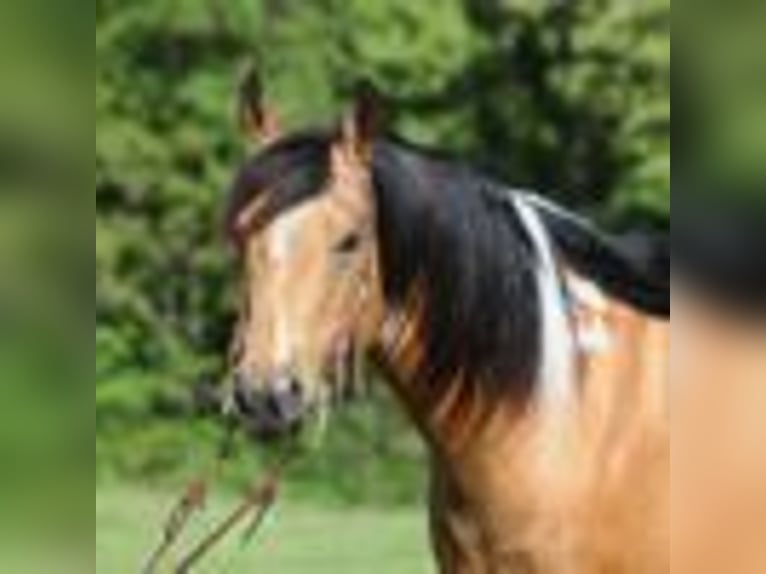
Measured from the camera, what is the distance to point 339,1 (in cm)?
1227

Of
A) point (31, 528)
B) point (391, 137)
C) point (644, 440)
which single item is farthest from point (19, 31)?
point (391, 137)

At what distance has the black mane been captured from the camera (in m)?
2.72

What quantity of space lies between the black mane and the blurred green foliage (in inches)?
A: 310

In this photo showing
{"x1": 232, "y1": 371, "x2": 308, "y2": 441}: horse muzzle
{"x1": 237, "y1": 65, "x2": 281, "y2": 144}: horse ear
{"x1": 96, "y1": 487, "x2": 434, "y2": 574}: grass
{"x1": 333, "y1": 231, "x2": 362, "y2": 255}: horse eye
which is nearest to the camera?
{"x1": 232, "y1": 371, "x2": 308, "y2": 441}: horse muzzle

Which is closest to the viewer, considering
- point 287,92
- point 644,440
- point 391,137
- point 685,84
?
point 685,84

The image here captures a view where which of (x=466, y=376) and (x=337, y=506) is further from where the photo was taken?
(x=337, y=506)

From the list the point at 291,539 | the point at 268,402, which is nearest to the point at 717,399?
the point at 268,402

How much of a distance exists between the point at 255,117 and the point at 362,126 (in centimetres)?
25

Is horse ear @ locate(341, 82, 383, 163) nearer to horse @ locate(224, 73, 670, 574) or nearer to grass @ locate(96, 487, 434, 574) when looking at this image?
horse @ locate(224, 73, 670, 574)

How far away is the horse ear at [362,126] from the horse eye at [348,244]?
0.35ft

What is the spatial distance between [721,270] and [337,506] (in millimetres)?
8580

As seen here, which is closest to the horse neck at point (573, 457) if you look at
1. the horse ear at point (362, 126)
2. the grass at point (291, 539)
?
the horse ear at point (362, 126)

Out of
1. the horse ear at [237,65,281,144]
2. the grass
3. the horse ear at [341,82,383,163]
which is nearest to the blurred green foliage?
the grass

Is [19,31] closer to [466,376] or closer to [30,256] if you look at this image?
[30,256]
